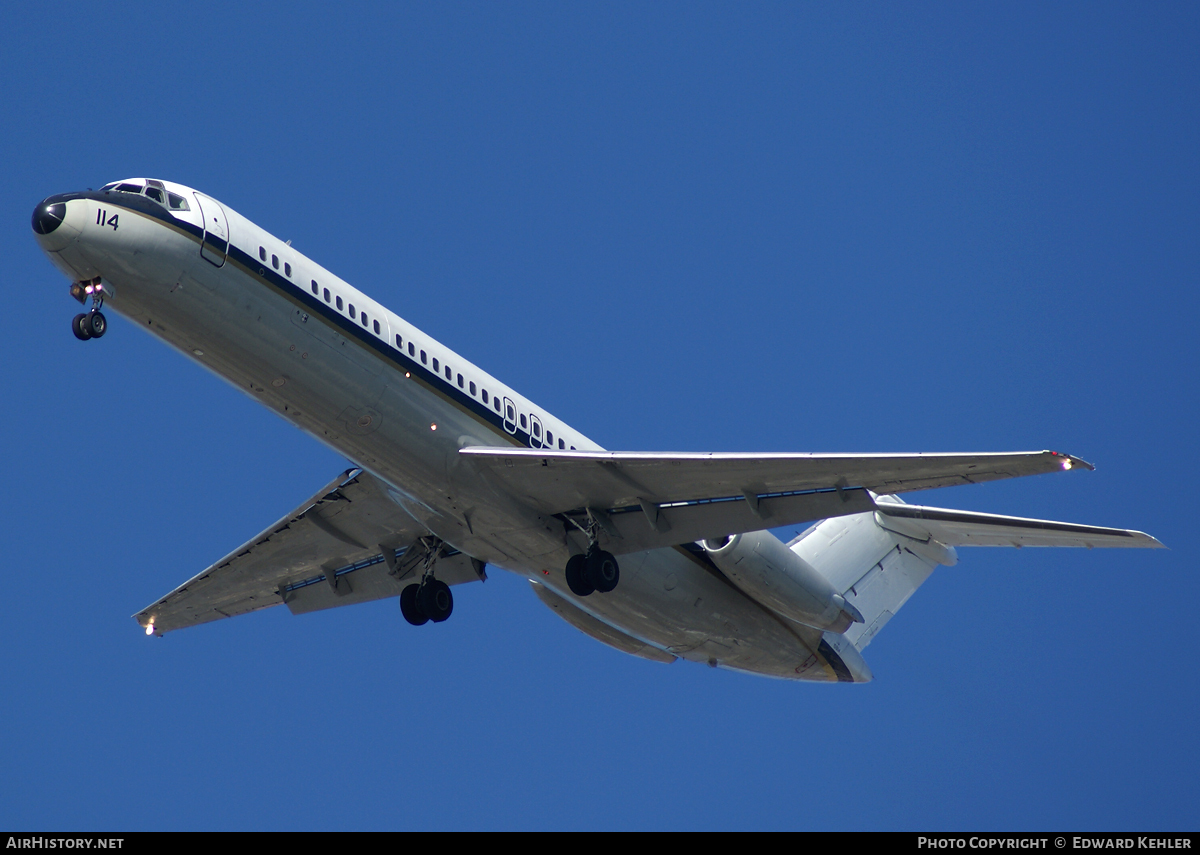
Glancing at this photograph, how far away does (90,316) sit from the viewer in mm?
15602

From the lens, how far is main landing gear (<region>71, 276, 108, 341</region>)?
15516 mm

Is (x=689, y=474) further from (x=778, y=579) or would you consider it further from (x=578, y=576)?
(x=778, y=579)

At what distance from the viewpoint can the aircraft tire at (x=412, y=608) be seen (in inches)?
813

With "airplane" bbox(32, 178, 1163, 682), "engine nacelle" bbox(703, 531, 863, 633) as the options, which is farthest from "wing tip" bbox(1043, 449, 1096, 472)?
"engine nacelle" bbox(703, 531, 863, 633)

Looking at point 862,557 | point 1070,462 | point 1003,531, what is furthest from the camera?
point 862,557

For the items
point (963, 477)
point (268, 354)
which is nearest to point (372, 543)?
point (268, 354)

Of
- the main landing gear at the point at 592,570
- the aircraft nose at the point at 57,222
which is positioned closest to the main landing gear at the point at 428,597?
the main landing gear at the point at 592,570

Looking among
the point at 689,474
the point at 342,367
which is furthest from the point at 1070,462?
the point at 342,367

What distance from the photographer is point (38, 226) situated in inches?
601

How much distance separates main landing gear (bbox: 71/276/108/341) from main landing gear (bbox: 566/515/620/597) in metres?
6.71

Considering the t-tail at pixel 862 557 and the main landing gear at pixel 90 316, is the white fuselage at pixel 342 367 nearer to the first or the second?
the main landing gear at pixel 90 316

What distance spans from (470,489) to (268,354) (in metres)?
3.21

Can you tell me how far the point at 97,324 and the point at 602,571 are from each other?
7.22m

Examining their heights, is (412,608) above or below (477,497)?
below
